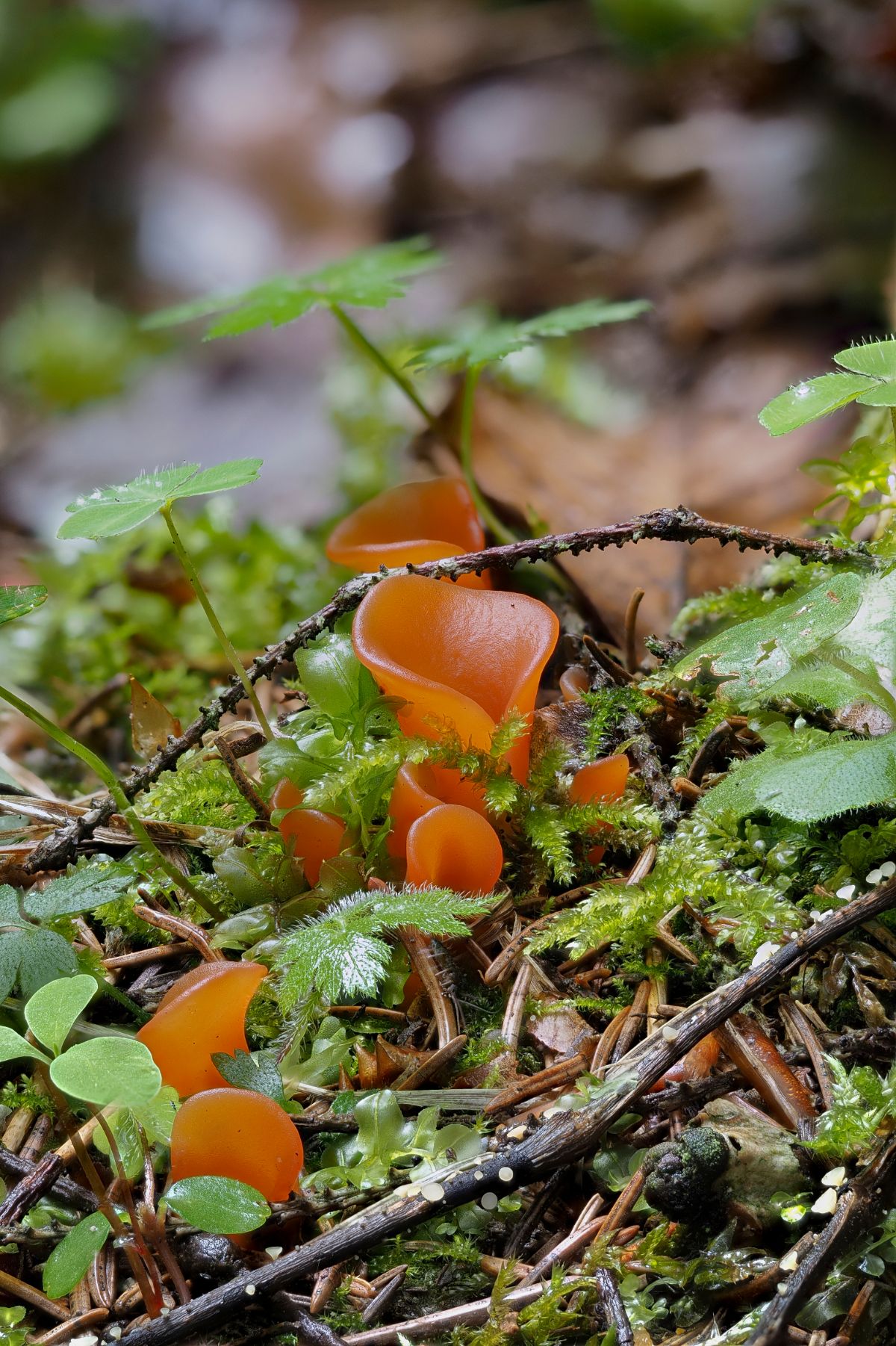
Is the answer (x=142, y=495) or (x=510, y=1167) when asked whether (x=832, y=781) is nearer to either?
(x=510, y=1167)

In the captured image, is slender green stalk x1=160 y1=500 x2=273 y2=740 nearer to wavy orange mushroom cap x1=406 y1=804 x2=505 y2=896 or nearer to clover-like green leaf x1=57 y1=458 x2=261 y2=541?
clover-like green leaf x1=57 y1=458 x2=261 y2=541

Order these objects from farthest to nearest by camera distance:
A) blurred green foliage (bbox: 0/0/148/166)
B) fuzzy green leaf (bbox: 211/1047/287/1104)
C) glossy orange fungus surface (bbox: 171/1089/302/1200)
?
1. blurred green foliage (bbox: 0/0/148/166)
2. fuzzy green leaf (bbox: 211/1047/287/1104)
3. glossy orange fungus surface (bbox: 171/1089/302/1200)

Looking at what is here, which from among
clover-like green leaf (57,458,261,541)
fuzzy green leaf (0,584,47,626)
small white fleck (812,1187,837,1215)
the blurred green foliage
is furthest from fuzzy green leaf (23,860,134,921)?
the blurred green foliage

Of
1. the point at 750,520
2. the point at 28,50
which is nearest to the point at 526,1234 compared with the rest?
the point at 750,520

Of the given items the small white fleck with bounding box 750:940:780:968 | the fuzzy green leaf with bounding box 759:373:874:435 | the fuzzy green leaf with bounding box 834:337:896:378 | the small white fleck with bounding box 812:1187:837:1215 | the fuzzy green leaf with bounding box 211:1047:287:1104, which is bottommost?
the small white fleck with bounding box 812:1187:837:1215

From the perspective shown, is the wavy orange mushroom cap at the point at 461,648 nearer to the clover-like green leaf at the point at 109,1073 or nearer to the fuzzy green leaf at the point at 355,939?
the fuzzy green leaf at the point at 355,939

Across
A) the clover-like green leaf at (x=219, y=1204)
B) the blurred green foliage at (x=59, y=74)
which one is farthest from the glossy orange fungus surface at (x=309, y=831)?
the blurred green foliage at (x=59, y=74)

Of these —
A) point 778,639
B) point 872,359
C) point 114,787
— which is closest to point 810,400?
point 872,359

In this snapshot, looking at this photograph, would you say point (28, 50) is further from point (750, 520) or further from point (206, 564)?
point (750, 520)
